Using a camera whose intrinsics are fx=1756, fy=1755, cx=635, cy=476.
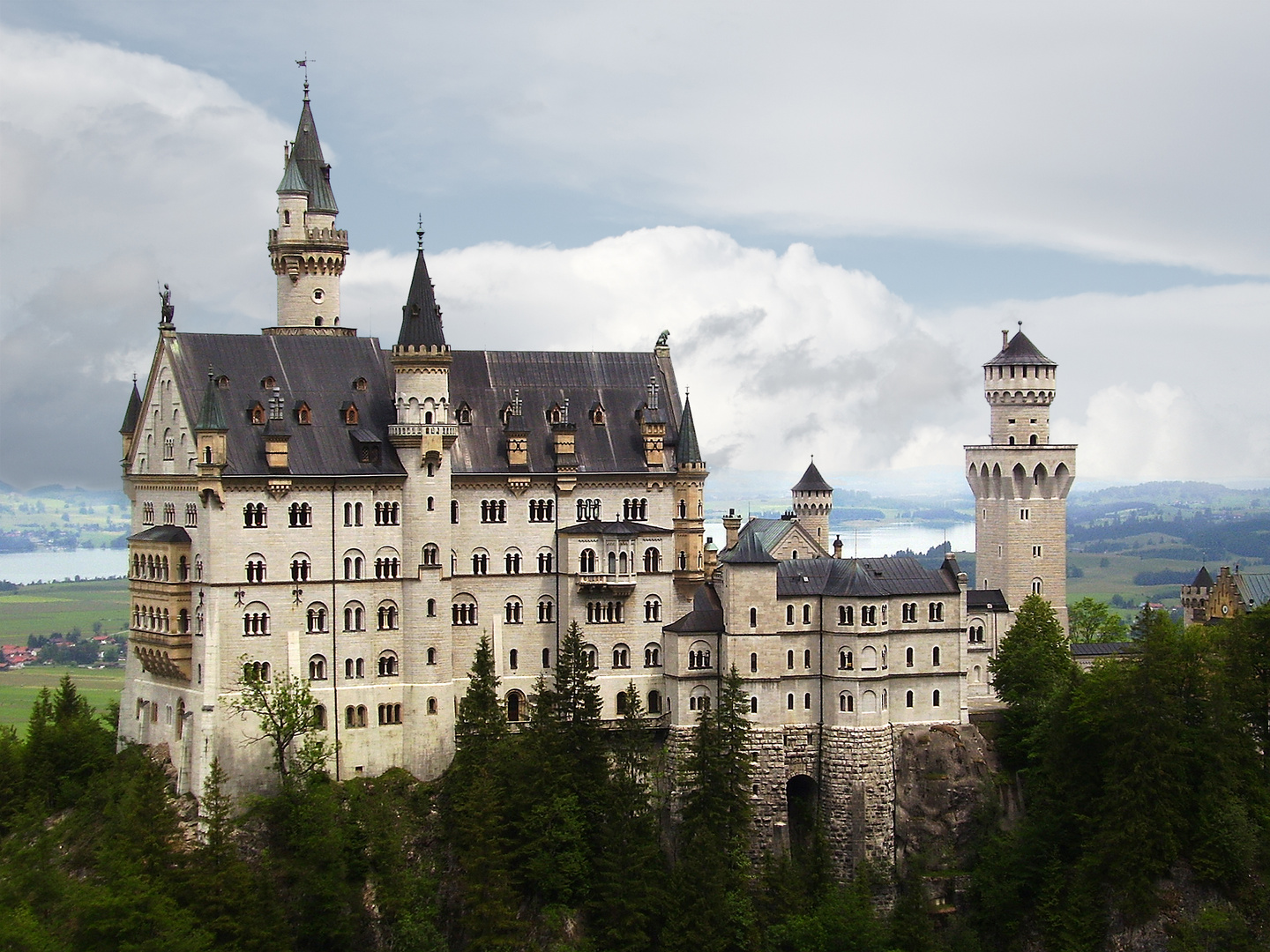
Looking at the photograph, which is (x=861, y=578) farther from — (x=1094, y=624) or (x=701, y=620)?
(x=1094, y=624)

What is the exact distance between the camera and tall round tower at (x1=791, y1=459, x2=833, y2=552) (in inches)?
5595

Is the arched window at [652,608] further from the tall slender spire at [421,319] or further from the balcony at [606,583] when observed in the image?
the tall slender spire at [421,319]

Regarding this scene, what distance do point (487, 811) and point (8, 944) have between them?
2440cm

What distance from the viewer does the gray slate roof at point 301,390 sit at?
315 ft

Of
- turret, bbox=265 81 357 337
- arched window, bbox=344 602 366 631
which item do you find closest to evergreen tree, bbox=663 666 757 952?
arched window, bbox=344 602 366 631

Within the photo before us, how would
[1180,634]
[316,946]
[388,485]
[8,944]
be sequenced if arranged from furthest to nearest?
[1180,634], [388,485], [316,946], [8,944]

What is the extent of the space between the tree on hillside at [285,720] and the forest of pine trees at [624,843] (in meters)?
0.76

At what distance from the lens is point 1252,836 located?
3679 inches

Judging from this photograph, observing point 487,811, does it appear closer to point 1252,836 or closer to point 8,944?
point 8,944

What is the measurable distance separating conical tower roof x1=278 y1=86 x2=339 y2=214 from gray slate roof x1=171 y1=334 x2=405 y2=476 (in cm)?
1238

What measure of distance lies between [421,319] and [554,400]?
10.7 m

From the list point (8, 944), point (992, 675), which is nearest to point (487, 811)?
point (8, 944)

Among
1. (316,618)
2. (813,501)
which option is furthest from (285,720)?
(813,501)

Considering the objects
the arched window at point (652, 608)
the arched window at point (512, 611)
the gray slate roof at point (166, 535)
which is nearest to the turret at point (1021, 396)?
the arched window at point (652, 608)
